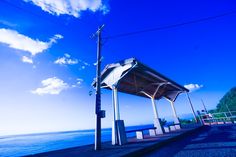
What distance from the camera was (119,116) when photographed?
9.10m

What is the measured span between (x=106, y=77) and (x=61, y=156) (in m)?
6.05

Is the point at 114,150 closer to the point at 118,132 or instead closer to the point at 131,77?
the point at 118,132

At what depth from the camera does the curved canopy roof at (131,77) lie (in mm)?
9643

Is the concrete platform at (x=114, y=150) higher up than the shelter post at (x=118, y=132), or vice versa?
the shelter post at (x=118, y=132)

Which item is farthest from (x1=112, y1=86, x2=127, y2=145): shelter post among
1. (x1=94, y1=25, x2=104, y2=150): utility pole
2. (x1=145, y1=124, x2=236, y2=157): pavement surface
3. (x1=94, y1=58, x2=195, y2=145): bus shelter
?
(x1=145, y1=124, x2=236, y2=157): pavement surface

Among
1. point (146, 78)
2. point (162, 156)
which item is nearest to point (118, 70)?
point (146, 78)

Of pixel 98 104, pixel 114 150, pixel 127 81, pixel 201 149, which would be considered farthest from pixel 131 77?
pixel 201 149

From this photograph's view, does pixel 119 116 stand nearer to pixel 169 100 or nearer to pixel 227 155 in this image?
pixel 227 155

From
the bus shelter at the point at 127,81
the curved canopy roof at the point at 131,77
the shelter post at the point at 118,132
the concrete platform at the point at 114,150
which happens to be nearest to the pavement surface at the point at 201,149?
the concrete platform at the point at 114,150

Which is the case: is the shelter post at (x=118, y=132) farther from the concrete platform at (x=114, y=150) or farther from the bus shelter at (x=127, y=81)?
the concrete platform at (x=114, y=150)

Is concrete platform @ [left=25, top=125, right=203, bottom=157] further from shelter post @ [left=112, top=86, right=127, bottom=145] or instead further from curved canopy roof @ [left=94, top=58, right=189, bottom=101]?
→ curved canopy roof @ [left=94, top=58, right=189, bottom=101]

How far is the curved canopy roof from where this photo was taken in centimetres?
964

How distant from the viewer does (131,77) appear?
12.1 m

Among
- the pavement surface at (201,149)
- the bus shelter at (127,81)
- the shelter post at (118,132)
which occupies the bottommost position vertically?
the pavement surface at (201,149)
